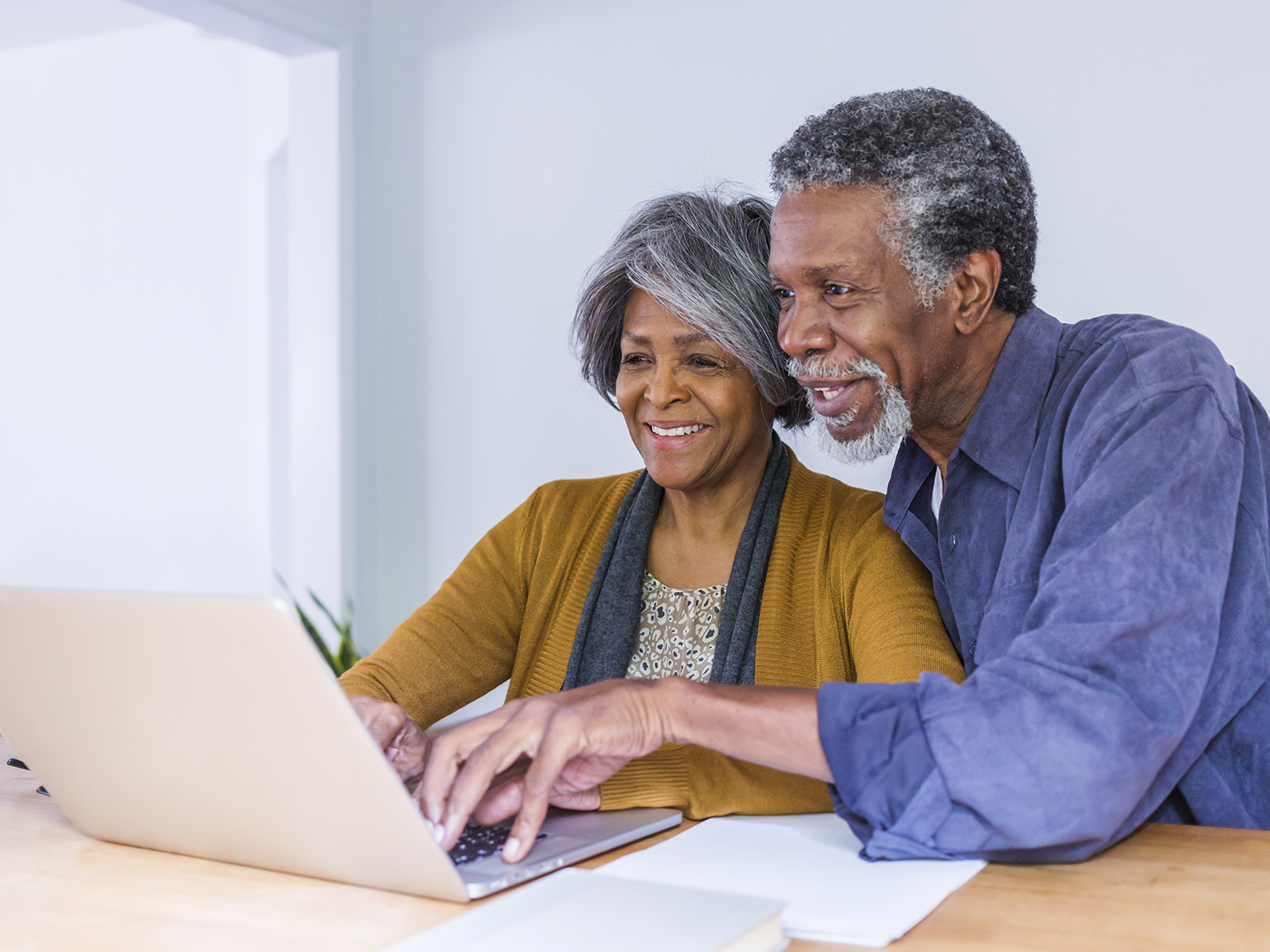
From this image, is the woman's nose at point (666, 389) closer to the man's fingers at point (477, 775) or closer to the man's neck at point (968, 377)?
the man's neck at point (968, 377)

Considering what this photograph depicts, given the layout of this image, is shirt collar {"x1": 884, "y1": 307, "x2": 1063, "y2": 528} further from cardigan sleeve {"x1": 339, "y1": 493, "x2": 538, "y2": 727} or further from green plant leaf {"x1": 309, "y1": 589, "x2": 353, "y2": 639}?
green plant leaf {"x1": 309, "y1": 589, "x2": 353, "y2": 639}

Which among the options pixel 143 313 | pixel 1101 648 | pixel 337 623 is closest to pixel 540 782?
pixel 1101 648

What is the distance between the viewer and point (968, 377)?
4.91 feet

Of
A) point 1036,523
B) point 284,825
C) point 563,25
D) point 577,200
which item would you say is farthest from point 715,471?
point 563,25

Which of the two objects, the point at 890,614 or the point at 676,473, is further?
the point at 676,473

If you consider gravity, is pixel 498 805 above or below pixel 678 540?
below

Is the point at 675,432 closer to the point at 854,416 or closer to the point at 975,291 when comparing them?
the point at 854,416

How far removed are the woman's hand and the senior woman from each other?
0.51 m

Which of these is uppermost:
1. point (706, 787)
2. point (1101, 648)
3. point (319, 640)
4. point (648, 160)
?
point (648, 160)

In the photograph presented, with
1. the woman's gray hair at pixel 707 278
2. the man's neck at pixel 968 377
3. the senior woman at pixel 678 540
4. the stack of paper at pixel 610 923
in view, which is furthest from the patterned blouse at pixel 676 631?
the stack of paper at pixel 610 923

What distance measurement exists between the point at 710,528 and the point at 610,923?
1.12 m

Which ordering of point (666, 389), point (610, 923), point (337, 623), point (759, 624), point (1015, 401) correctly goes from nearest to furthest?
point (610, 923)
point (1015, 401)
point (759, 624)
point (666, 389)
point (337, 623)

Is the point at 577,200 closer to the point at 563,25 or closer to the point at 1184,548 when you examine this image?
the point at 563,25

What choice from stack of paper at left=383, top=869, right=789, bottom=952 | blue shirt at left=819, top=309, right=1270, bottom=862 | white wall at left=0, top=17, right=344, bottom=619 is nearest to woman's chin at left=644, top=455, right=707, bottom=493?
blue shirt at left=819, top=309, right=1270, bottom=862
